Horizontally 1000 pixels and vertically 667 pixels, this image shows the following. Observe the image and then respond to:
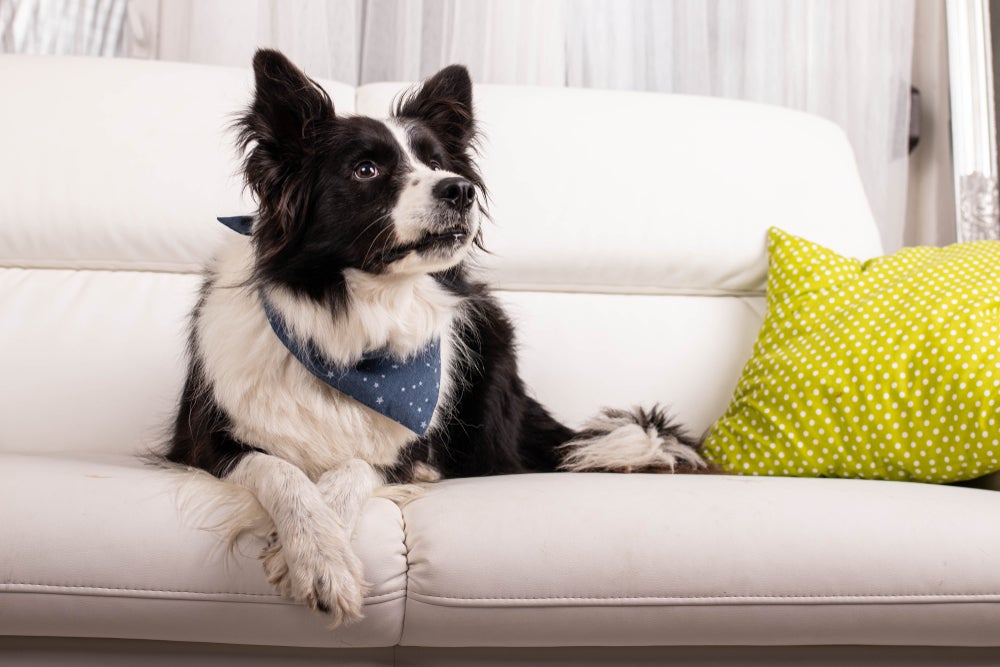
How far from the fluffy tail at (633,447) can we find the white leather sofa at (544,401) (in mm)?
259

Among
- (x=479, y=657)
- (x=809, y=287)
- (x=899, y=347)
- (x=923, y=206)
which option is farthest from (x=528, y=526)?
(x=923, y=206)

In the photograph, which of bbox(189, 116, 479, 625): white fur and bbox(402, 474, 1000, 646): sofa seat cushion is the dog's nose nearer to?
bbox(189, 116, 479, 625): white fur

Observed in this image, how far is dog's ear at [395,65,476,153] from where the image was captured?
1.89 meters

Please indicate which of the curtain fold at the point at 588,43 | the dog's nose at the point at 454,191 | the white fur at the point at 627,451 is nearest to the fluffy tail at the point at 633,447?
the white fur at the point at 627,451

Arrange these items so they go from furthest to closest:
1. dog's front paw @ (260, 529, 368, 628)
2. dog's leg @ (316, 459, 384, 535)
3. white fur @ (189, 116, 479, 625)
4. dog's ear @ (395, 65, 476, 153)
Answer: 1. dog's ear @ (395, 65, 476, 153)
2. white fur @ (189, 116, 479, 625)
3. dog's leg @ (316, 459, 384, 535)
4. dog's front paw @ (260, 529, 368, 628)

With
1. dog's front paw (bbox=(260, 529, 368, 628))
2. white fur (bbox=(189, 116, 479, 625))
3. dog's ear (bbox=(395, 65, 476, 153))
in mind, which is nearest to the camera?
dog's front paw (bbox=(260, 529, 368, 628))

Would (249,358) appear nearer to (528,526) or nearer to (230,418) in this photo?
(230,418)

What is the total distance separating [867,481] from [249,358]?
1.22 meters

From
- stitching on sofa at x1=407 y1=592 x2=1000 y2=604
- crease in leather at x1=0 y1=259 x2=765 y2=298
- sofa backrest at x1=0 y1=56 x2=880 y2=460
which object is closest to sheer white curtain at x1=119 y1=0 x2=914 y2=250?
sofa backrest at x1=0 y1=56 x2=880 y2=460

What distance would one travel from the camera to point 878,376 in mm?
1793

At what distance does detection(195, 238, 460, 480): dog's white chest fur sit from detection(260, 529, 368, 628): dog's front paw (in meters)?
0.41

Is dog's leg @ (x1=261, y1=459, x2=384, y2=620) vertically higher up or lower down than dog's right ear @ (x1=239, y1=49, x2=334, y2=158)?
lower down

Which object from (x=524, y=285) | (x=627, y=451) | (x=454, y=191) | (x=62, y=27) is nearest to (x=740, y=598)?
(x=627, y=451)

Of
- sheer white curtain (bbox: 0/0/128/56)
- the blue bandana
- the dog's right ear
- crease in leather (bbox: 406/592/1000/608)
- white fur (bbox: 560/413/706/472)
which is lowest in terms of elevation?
crease in leather (bbox: 406/592/1000/608)
